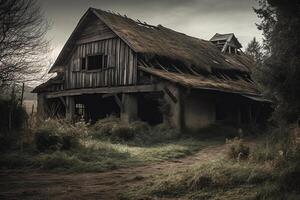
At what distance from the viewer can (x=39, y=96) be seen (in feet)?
78.3

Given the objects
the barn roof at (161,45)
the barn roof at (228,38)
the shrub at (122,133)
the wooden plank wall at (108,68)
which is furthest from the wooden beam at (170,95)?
the barn roof at (228,38)

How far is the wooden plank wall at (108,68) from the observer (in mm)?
19438

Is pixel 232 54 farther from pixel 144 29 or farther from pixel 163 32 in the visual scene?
pixel 144 29

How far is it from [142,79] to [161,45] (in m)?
3.51

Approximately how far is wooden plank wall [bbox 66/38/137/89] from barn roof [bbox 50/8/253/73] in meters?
0.72

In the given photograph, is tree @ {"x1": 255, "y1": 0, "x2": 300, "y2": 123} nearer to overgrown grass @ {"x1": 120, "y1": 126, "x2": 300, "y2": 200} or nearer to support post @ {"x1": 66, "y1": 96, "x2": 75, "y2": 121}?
overgrown grass @ {"x1": 120, "y1": 126, "x2": 300, "y2": 200}

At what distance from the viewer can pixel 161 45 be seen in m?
21.3

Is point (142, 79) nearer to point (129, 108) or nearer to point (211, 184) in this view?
point (129, 108)

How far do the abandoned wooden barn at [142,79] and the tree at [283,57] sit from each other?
794 cm

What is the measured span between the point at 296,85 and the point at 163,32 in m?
18.7

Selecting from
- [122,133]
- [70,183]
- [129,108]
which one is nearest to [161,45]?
[129,108]

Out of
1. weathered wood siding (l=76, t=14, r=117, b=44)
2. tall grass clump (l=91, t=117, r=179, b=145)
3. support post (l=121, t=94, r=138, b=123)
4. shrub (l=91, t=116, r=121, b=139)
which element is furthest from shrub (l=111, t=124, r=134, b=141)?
weathered wood siding (l=76, t=14, r=117, b=44)

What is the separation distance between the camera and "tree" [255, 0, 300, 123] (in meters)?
7.43

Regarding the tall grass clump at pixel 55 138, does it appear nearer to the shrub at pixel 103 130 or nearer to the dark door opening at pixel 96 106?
the shrub at pixel 103 130
